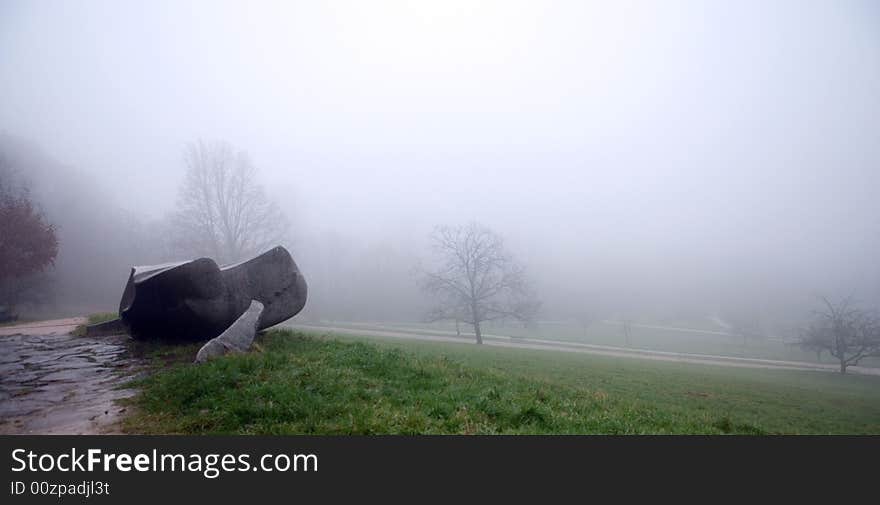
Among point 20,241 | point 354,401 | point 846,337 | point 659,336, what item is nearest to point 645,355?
point 846,337

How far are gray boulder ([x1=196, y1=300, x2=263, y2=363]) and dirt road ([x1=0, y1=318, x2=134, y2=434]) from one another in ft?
5.80

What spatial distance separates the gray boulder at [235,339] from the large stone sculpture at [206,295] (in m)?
0.65

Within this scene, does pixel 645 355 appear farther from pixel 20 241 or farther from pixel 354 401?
pixel 20 241

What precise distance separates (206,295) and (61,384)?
3890 millimetres

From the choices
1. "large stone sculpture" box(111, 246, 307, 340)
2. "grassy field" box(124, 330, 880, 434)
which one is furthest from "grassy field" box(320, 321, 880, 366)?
"grassy field" box(124, 330, 880, 434)

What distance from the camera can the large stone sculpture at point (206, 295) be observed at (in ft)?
37.7

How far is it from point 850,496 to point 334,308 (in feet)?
227

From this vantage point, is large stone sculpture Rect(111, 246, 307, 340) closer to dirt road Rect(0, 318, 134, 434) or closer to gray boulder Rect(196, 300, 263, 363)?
gray boulder Rect(196, 300, 263, 363)

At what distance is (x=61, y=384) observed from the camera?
8.68m

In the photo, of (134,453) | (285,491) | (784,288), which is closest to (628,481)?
(285,491)

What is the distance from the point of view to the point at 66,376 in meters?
9.36

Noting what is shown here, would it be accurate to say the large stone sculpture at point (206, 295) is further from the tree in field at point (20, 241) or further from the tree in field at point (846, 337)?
the tree in field at point (846, 337)

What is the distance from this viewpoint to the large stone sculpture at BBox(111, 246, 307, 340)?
1150 cm

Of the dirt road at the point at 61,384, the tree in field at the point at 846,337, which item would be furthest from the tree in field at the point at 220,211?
the tree in field at the point at 846,337
